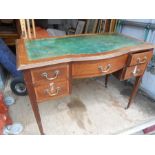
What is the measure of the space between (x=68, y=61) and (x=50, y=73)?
14 cm

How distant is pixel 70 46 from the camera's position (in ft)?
3.44

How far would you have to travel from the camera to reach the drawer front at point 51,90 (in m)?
0.91

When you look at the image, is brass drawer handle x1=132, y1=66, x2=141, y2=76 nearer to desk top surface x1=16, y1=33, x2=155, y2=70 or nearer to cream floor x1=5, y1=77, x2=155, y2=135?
desk top surface x1=16, y1=33, x2=155, y2=70

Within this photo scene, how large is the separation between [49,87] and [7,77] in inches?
51.5

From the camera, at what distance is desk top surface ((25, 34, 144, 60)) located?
35.9 inches

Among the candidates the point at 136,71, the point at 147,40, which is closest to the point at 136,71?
the point at 136,71

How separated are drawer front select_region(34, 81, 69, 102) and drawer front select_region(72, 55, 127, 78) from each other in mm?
111

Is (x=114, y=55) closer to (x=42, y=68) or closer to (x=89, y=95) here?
(x=42, y=68)

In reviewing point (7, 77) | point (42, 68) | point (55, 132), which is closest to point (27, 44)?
point (42, 68)

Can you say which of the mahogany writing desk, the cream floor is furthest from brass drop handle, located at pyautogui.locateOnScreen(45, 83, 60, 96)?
the cream floor

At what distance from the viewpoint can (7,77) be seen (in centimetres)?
195

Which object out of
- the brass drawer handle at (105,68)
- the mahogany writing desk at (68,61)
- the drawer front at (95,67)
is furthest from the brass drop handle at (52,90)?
the brass drawer handle at (105,68)

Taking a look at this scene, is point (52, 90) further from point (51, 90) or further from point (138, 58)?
point (138, 58)
